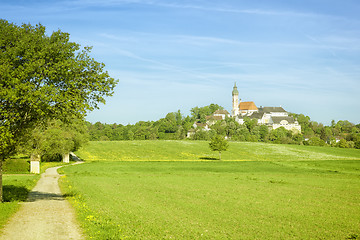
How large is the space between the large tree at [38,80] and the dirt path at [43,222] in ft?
13.5

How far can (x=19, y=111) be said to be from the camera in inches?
847

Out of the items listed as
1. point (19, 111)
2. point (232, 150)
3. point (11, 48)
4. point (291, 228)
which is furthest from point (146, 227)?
point (232, 150)

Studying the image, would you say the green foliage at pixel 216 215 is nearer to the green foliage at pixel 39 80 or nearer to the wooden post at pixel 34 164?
the green foliage at pixel 39 80

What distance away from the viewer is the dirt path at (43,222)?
1506 centimetres

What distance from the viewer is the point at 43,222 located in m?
17.8

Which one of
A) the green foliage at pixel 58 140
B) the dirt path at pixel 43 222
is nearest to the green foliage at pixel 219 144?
the green foliage at pixel 58 140

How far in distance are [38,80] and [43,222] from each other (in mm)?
8611

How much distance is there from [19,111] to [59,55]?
13.7 ft

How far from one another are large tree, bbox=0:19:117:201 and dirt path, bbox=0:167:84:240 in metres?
4.12

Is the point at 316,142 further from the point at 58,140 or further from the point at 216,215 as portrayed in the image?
the point at 216,215

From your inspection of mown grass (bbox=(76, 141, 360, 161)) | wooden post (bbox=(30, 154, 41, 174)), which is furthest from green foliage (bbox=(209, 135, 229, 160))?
wooden post (bbox=(30, 154, 41, 174))

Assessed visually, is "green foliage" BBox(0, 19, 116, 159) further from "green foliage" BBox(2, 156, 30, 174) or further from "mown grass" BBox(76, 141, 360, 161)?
"mown grass" BBox(76, 141, 360, 161)

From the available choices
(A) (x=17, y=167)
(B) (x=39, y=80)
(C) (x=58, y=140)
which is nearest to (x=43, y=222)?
(B) (x=39, y=80)

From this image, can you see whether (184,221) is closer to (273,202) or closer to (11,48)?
(273,202)
